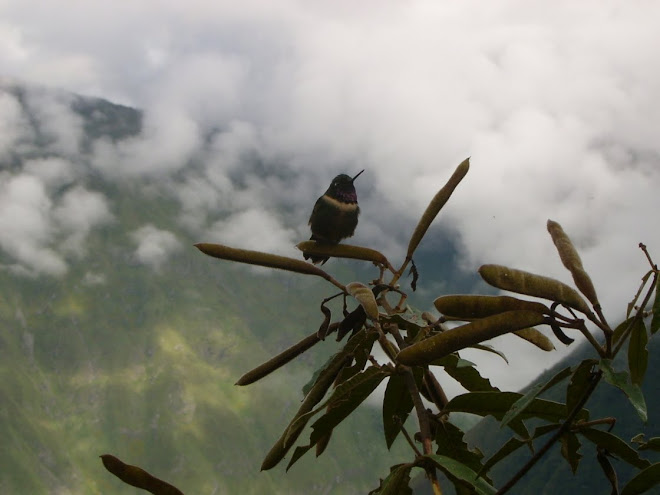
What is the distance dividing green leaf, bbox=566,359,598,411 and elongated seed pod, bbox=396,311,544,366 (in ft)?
0.89

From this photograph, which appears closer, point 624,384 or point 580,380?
point 624,384

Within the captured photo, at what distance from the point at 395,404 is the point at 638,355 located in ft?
3.17

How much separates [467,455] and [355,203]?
345 cm

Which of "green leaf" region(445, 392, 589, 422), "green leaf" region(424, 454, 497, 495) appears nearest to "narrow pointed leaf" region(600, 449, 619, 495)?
"green leaf" region(445, 392, 589, 422)

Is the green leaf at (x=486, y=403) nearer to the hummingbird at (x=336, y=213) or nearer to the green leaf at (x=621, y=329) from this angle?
the green leaf at (x=621, y=329)

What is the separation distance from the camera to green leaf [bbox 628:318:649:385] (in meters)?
1.89

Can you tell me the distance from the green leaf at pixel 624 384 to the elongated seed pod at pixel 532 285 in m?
0.14

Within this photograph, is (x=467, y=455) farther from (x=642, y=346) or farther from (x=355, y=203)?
(x=355, y=203)

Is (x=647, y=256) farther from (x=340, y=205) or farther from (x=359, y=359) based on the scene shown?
(x=340, y=205)

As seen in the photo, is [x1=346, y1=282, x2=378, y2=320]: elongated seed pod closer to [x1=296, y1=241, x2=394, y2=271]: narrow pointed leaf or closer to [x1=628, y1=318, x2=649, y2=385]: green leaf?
[x1=296, y1=241, x2=394, y2=271]: narrow pointed leaf

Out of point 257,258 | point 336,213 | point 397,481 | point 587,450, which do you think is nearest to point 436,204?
point 257,258

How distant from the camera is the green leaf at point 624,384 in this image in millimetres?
1566

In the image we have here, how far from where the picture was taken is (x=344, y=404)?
227 cm

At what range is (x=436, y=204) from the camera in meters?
2.62
